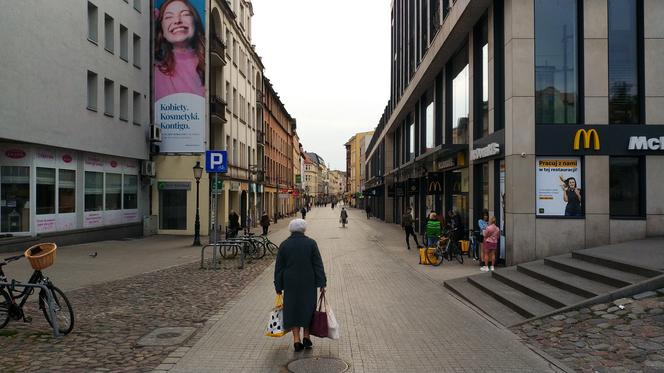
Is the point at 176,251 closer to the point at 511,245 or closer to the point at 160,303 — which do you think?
the point at 160,303

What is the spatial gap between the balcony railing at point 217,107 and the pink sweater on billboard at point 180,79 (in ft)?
A: 8.77

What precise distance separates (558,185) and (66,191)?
18344 mm

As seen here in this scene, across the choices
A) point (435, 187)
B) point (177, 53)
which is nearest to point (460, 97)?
point (435, 187)

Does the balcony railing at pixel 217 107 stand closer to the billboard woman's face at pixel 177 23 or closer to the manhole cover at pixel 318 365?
the billboard woman's face at pixel 177 23

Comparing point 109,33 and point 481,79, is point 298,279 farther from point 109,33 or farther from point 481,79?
point 109,33

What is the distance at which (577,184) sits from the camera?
14.2 m

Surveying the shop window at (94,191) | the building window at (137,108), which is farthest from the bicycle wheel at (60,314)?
the building window at (137,108)

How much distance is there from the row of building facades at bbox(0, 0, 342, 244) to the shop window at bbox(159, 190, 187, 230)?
6cm

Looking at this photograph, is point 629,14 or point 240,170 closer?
point 629,14

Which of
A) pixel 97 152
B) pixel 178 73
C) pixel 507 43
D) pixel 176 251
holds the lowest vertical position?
pixel 176 251

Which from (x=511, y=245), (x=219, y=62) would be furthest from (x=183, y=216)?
(x=511, y=245)

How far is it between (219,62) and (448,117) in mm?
16153

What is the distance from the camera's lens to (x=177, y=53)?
2931 centimetres

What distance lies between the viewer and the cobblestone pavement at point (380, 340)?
6.39 metres
